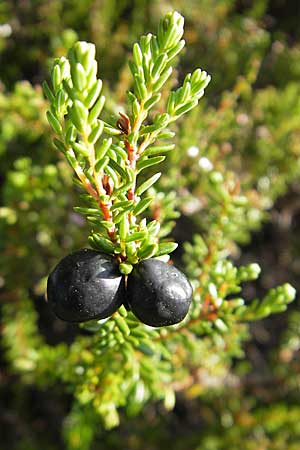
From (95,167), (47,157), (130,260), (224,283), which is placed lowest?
(47,157)

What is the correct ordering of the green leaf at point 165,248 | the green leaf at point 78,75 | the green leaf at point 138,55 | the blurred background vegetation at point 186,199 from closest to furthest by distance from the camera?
the green leaf at point 78,75, the green leaf at point 138,55, the green leaf at point 165,248, the blurred background vegetation at point 186,199

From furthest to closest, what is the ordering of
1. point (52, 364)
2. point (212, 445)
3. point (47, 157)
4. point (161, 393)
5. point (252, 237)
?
point (252, 237) < point (212, 445) < point (47, 157) < point (52, 364) < point (161, 393)

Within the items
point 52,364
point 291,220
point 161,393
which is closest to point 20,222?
point 52,364

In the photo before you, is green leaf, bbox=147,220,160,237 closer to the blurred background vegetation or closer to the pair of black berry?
the pair of black berry

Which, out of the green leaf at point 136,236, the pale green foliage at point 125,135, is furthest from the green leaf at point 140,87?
the green leaf at point 136,236

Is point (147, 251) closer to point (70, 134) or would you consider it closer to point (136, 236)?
point (136, 236)

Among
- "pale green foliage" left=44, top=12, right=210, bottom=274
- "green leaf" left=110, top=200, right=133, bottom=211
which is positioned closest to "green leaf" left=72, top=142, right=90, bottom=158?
"pale green foliage" left=44, top=12, right=210, bottom=274

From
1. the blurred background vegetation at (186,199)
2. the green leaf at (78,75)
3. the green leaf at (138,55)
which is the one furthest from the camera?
the blurred background vegetation at (186,199)

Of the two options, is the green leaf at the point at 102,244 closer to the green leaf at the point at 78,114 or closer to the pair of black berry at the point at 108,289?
the pair of black berry at the point at 108,289

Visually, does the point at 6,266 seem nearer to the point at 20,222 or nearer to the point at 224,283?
the point at 20,222
